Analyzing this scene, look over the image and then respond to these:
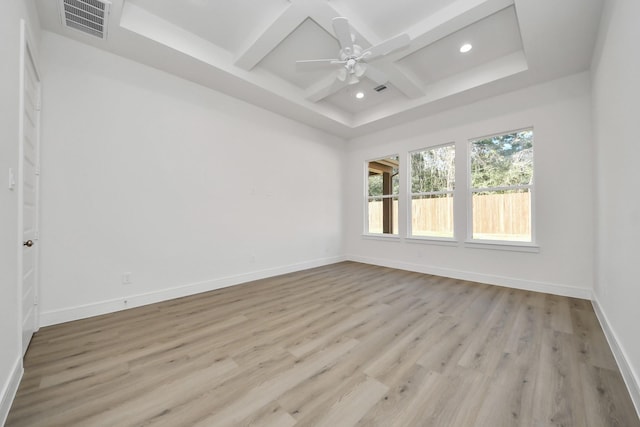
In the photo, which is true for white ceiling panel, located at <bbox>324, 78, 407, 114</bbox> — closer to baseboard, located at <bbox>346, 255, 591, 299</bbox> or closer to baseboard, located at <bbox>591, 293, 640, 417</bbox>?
baseboard, located at <bbox>346, 255, 591, 299</bbox>

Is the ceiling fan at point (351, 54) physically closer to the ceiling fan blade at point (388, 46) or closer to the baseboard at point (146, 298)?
the ceiling fan blade at point (388, 46)

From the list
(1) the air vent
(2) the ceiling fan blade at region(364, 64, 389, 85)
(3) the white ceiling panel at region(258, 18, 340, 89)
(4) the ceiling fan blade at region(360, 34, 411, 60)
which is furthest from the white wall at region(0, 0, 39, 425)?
(2) the ceiling fan blade at region(364, 64, 389, 85)

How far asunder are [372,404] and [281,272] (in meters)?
3.36

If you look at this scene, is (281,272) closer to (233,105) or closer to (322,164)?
(322,164)

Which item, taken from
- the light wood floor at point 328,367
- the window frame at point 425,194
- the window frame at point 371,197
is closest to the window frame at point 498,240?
the window frame at point 425,194

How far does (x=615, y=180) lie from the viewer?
2133 mm

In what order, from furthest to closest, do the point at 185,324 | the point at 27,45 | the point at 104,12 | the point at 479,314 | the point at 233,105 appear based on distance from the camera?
the point at 233,105, the point at 479,314, the point at 185,324, the point at 104,12, the point at 27,45

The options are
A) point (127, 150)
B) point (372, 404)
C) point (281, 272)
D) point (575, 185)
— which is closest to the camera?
point (372, 404)

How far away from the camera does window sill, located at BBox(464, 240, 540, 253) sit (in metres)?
3.73

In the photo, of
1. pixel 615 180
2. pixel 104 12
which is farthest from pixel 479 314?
pixel 104 12

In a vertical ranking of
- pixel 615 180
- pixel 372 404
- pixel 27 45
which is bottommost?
pixel 372 404

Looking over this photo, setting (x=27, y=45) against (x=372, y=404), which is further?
(x=27, y=45)

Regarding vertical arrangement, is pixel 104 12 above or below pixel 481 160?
above

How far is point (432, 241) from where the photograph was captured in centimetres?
473
